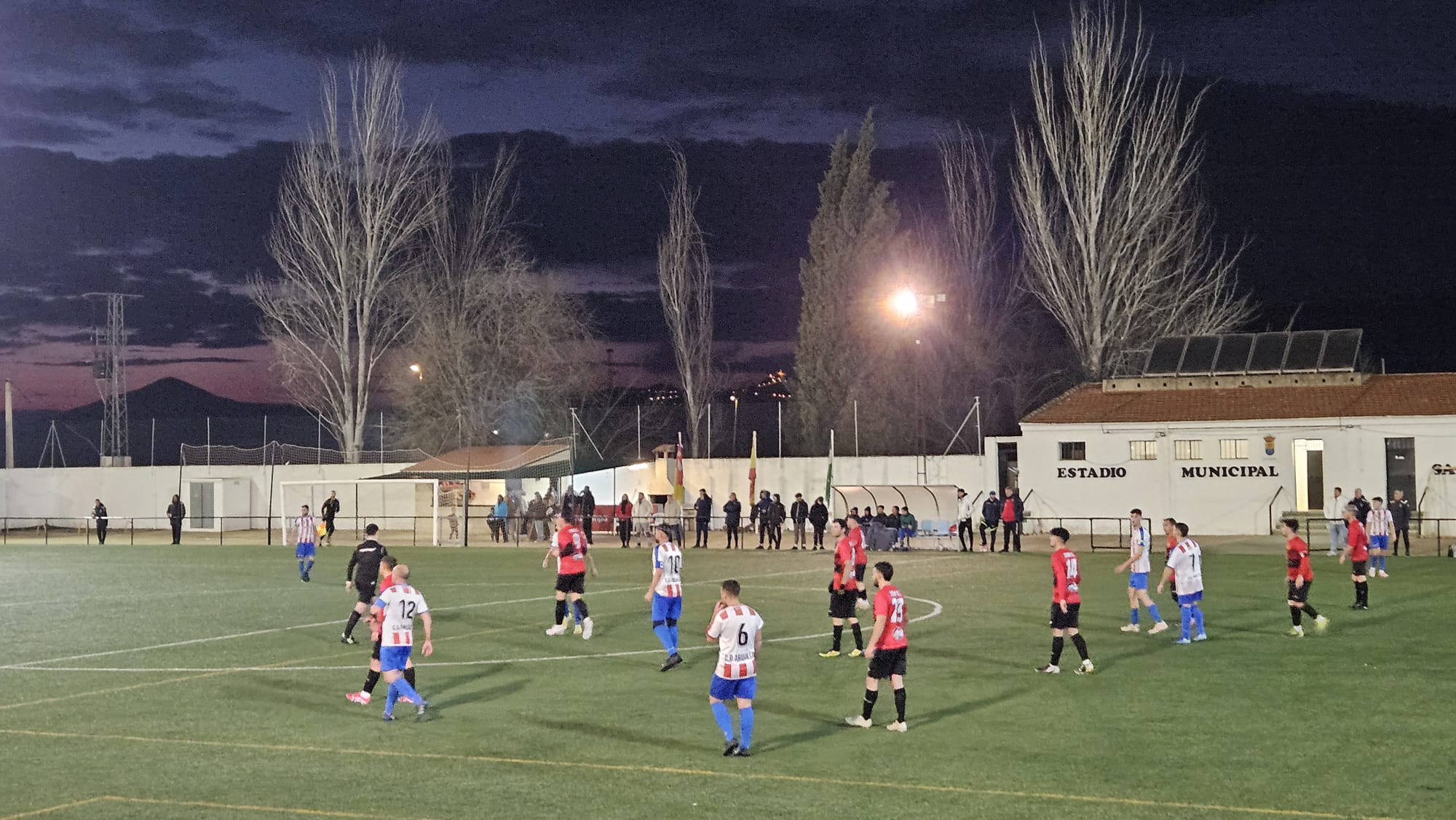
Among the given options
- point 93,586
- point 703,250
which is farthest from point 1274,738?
point 703,250

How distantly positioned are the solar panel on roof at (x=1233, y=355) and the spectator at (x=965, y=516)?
1023 cm

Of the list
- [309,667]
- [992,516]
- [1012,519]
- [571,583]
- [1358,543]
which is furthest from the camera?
[992,516]

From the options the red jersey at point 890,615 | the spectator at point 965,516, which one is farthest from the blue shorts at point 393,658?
the spectator at point 965,516

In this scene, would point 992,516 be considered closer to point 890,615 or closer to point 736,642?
point 890,615

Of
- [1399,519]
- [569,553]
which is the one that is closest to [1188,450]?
[1399,519]

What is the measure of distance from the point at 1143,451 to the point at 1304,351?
825cm

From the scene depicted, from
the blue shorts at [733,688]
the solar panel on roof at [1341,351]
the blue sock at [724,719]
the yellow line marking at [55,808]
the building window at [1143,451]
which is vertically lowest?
the yellow line marking at [55,808]

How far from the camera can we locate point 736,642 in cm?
1273

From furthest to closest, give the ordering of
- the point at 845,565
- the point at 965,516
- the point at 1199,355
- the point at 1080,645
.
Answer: the point at 1199,355 < the point at 965,516 < the point at 845,565 < the point at 1080,645

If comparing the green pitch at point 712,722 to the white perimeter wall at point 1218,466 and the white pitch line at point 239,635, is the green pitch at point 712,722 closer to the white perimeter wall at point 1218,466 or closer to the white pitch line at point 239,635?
the white pitch line at point 239,635

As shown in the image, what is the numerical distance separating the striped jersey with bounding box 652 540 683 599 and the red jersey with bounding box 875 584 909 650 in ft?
18.6

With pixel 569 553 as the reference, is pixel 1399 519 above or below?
above

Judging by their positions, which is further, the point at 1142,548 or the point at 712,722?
the point at 1142,548

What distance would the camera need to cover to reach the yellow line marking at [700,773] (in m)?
10.8
